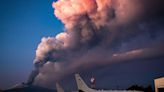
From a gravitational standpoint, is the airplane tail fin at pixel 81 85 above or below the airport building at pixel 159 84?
above

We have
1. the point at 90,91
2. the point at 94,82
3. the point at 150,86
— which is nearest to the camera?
the point at 90,91

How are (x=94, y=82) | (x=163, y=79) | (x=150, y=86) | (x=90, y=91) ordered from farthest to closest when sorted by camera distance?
(x=150, y=86) < (x=94, y=82) < (x=90, y=91) < (x=163, y=79)

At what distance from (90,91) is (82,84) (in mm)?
4677

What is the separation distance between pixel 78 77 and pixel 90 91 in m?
8.22

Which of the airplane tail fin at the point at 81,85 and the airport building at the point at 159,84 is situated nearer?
the airport building at the point at 159,84

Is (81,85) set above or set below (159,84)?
above

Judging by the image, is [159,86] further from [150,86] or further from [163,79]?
[150,86]

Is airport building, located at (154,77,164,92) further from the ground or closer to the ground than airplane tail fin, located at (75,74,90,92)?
closer to the ground

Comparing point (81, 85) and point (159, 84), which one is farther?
point (81, 85)

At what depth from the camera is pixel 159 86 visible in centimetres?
6938

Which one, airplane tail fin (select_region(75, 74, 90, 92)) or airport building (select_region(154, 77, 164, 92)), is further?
airplane tail fin (select_region(75, 74, 90, 92))

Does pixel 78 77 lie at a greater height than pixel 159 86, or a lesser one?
greater

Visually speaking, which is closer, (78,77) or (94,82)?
(78,77)

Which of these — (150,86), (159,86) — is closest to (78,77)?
(159,86)
